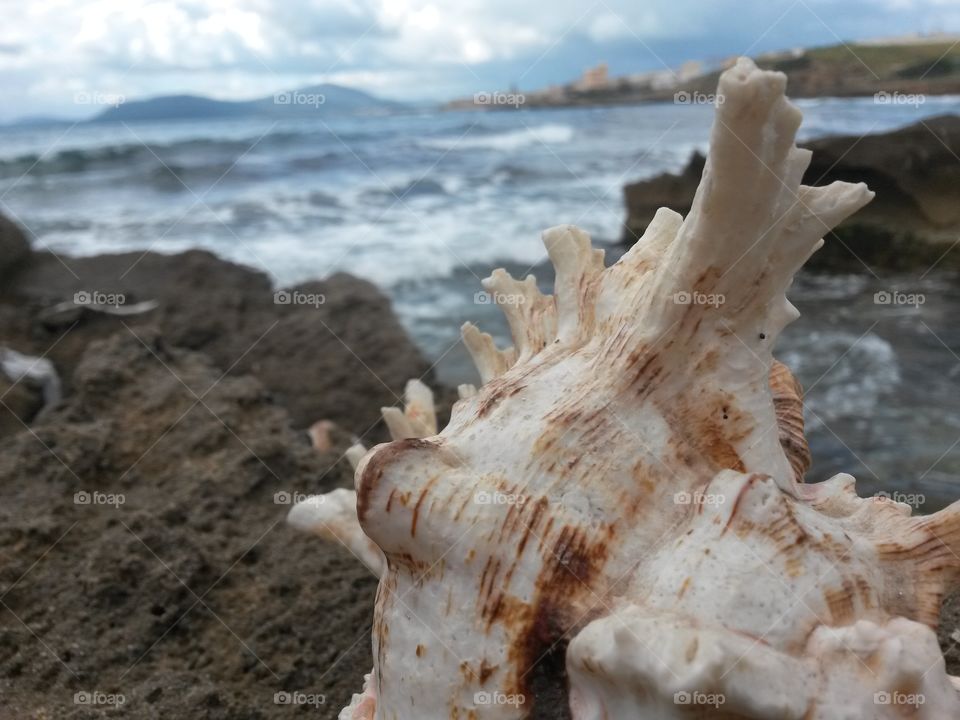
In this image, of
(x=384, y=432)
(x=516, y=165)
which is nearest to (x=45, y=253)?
(x=384, y=432)

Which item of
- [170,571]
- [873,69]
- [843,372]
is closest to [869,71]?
[873,69]

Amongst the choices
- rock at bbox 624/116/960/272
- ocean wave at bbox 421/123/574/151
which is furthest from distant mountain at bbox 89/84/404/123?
rock at bbox 624/116/960/272

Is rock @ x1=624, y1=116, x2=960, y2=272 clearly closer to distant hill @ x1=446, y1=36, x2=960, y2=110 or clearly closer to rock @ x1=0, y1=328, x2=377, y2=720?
distant hill @ x1=446, y1=36, x2=960, y2=110

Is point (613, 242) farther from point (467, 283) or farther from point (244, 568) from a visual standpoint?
point (244, 568)

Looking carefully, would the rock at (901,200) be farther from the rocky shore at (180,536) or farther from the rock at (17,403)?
the rock at (17,403)

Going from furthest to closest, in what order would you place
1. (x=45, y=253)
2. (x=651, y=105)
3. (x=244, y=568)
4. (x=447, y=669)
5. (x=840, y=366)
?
(x=651, y=105) < (x=45, y=253) < (x=840, y=366) < (x=244, y=568) < (x=447, y=669)

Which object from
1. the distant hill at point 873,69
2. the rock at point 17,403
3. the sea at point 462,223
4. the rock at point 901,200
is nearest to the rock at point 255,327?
the rock at point 17,403

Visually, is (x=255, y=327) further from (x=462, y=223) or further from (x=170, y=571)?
(x=462, y=223)
